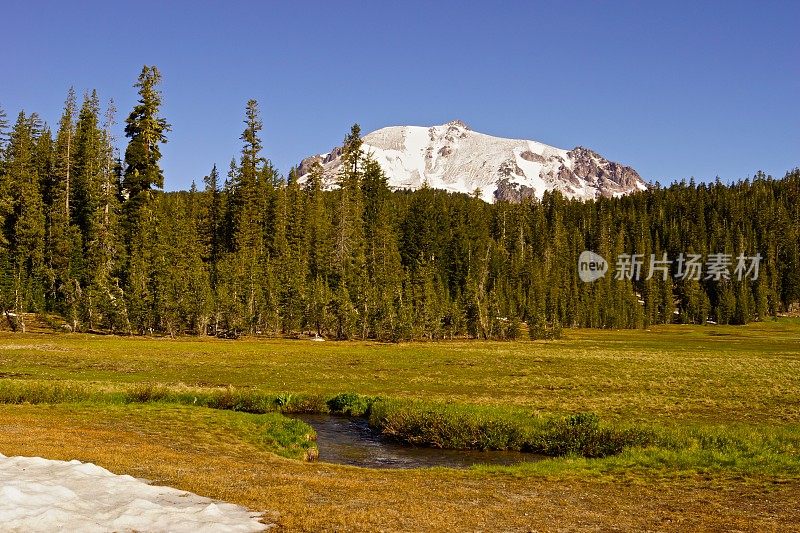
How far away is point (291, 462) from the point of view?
2300cm

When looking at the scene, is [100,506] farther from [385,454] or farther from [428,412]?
[428,412]

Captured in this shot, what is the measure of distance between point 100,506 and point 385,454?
1715 cm

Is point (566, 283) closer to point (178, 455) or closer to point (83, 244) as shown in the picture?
point (83, 244)

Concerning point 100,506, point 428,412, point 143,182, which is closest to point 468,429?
point 428,412

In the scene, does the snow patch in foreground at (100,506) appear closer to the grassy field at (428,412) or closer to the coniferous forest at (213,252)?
the grassy field at (428,412)

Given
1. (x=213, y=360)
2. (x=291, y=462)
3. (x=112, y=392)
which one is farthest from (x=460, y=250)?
(x=291, y=462)

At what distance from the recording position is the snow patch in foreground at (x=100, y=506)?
11.6 metres

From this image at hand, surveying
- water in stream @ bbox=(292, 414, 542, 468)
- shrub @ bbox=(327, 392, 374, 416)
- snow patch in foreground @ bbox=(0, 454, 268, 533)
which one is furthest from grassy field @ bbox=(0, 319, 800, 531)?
water in stream @ bbox=(292, 414, 542, 468)

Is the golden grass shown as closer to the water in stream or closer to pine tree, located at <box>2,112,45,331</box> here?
the water in stream

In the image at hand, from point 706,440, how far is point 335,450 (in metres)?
16.8

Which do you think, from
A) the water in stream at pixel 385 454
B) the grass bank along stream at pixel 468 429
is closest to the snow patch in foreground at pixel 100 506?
the grass bank along stream at pixel 468 429

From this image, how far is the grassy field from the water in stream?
167 centimetres

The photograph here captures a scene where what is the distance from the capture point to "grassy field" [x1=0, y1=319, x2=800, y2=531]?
15102mm

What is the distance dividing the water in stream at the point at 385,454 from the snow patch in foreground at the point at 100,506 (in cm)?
1273
